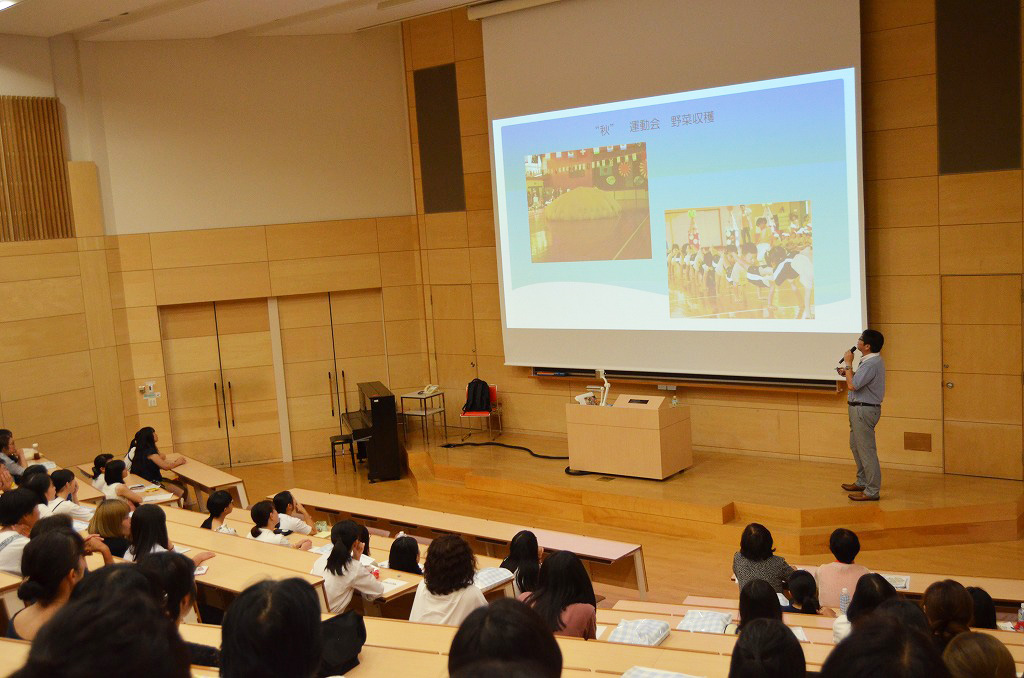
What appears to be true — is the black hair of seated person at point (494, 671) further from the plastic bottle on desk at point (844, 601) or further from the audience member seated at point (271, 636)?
the plastic bottle on desk at point (844, 601)

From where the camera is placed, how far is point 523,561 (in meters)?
4.79

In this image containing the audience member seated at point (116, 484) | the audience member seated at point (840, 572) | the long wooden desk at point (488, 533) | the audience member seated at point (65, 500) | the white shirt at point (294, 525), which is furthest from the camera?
the audience member seated at point (116, 484)

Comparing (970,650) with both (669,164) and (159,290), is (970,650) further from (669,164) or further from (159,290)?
(159,290)

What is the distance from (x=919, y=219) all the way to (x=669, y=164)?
91.9 inches

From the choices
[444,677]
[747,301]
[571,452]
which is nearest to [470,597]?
[444,677]

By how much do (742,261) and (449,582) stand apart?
18.0 ft

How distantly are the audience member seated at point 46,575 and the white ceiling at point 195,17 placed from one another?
22.6 ft

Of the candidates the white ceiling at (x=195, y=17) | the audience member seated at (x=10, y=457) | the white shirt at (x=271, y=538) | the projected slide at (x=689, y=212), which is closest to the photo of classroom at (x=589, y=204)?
the projected slide at (x=689, y=212)

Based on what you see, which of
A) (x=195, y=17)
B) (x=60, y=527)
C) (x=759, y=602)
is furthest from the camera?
(x=195, y=17)

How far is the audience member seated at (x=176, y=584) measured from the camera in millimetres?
2873

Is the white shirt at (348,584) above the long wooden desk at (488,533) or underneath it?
above

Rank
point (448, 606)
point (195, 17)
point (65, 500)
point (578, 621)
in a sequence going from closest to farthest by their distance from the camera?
point (578, 621), point (448, 606), point (65, 500), point (195, 17)

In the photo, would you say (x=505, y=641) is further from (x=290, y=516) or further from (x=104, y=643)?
(x=290, y=516)

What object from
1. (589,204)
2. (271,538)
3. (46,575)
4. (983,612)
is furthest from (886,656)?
(589,204)
